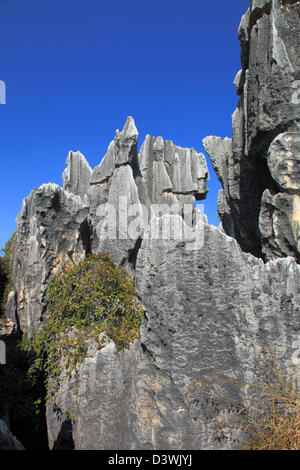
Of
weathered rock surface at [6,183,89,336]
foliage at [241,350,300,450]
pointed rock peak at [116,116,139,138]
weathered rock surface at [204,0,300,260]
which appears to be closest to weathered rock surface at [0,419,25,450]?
foliage at [241,350,300,450]

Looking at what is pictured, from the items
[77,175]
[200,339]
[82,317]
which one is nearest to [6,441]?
[200,339]

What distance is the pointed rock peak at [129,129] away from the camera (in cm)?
869

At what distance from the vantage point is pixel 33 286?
7020 millimetres

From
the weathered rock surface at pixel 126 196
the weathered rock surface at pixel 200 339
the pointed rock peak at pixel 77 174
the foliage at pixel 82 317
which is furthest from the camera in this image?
the pointed rock peak at pixel 77 174

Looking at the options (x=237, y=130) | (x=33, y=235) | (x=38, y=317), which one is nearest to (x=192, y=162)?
(x=237, y=130)

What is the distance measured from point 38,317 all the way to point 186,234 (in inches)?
165

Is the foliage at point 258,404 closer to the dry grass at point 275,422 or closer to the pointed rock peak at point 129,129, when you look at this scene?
the dry grass at point 275,422

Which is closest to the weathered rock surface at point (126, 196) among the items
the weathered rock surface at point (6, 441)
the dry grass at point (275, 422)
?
the dry grass at point (275, 422)

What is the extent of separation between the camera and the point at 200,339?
168 inches

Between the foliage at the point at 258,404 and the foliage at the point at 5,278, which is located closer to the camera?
the foliage at the point at 258,404

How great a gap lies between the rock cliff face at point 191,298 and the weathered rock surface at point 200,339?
0.01 m

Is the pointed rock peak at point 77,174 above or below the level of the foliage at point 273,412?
above

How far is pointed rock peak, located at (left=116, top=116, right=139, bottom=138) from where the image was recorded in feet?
28.5

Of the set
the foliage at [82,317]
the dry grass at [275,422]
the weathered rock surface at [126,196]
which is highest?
the weathered rock surface at [126,196]
